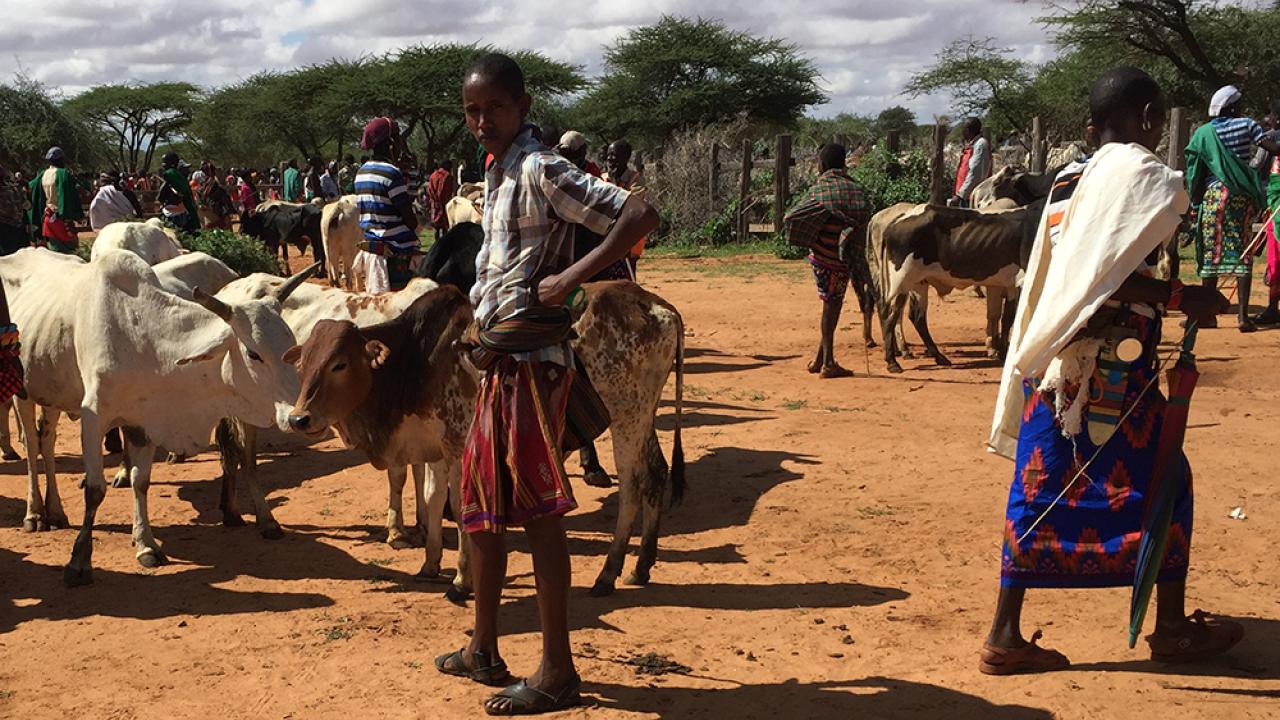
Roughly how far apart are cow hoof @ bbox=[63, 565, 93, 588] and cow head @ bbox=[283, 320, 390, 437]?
168cm

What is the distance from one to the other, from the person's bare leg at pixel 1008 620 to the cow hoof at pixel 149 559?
4.08 meters

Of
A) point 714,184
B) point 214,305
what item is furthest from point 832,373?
point 714,184

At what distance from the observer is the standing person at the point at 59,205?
12.5 meters

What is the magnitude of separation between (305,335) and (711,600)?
269 cm

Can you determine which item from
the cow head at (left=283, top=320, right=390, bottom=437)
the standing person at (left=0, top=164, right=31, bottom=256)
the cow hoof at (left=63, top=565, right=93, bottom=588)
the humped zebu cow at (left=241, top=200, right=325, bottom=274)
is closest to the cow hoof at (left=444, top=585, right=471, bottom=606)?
the cow head at (left=283, top=320, right=390, bottom=437)

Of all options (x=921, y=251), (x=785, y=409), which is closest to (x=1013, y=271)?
(x=921, y=251)

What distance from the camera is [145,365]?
233 inches

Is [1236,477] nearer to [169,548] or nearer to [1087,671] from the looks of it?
[1087,671]

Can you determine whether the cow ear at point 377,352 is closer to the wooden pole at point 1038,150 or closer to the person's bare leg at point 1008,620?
the person's bare leg at point 1008,620

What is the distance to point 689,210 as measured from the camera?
75.4 ft

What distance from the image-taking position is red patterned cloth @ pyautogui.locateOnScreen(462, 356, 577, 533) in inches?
149

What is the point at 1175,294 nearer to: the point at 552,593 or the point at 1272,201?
the point at 552,593

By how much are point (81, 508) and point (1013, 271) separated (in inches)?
305

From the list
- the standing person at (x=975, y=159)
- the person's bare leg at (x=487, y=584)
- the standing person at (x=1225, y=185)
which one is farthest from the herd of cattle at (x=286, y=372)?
the standing person at (x=975, y=159)
